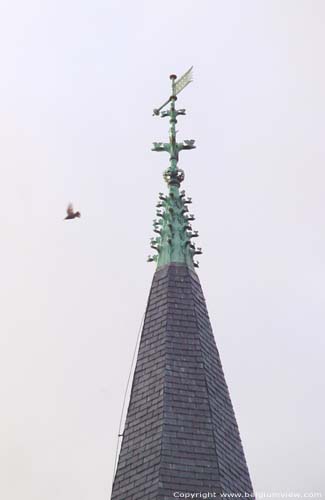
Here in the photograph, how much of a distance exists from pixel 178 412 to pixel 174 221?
802 cm

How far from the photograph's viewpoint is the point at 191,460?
5578 cm

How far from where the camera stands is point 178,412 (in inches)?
2258

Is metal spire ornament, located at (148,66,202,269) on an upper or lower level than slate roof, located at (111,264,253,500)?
upper

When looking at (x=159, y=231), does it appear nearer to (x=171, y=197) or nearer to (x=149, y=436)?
(x=171, y=197)

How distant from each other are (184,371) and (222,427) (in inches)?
86.3

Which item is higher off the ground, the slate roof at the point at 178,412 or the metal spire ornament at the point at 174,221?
the metal spire ornament at the point at 174,221

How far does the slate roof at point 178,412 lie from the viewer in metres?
55.5

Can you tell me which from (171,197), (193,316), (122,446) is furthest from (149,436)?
(171,197)

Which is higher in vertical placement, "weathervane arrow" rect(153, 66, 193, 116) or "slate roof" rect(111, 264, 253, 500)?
"weathervane arrow" rect(153, 66, 193, 116)

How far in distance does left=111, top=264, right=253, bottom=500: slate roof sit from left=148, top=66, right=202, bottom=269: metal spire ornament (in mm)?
673

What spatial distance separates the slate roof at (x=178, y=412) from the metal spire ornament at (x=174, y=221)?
0.67 meters

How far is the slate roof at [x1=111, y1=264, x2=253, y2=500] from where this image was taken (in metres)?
55.5

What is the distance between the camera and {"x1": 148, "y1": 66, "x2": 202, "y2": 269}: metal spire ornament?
62781 millimetres

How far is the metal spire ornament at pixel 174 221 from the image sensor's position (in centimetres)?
6278
